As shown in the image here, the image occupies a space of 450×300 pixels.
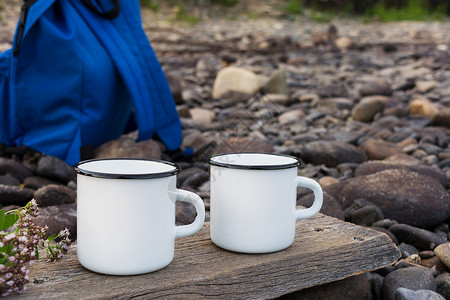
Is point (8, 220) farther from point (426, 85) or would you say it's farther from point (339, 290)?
point (426, 85)

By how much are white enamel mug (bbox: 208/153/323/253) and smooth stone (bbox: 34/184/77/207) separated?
113cm

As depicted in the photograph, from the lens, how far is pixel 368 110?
4695 millimetres

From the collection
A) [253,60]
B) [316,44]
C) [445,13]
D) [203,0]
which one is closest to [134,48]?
[253,60]

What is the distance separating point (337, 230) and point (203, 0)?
543 inches

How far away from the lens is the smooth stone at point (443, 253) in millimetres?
2012

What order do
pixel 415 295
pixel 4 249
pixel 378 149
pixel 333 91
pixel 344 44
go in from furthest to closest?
1. pixel 344 44
2. pixel 333 91
3. pixel 378 149
4. pixel 415 295
5. pixel 4 249

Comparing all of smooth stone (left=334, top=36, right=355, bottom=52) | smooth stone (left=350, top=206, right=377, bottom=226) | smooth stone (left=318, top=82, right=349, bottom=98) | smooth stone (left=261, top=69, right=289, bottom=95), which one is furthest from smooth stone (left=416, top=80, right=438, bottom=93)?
smooth stone (left=350, top=206, right=377, bottom=226)

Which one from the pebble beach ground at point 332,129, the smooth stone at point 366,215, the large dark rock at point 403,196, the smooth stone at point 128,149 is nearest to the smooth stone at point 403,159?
the pebble beach ground at point 332,129

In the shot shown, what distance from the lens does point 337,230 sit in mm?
A: 1665

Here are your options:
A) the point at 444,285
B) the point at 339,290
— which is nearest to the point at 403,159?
the point at 444,285

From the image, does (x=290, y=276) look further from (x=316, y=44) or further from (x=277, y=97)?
(x=316, y=44)

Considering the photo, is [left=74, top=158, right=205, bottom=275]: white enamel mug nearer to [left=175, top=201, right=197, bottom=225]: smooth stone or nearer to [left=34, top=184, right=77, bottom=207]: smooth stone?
[left=175, top=201, right=197, bottom=225]: smooth stone

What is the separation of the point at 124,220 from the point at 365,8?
16.5 meters

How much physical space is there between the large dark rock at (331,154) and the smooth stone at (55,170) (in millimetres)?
1345
